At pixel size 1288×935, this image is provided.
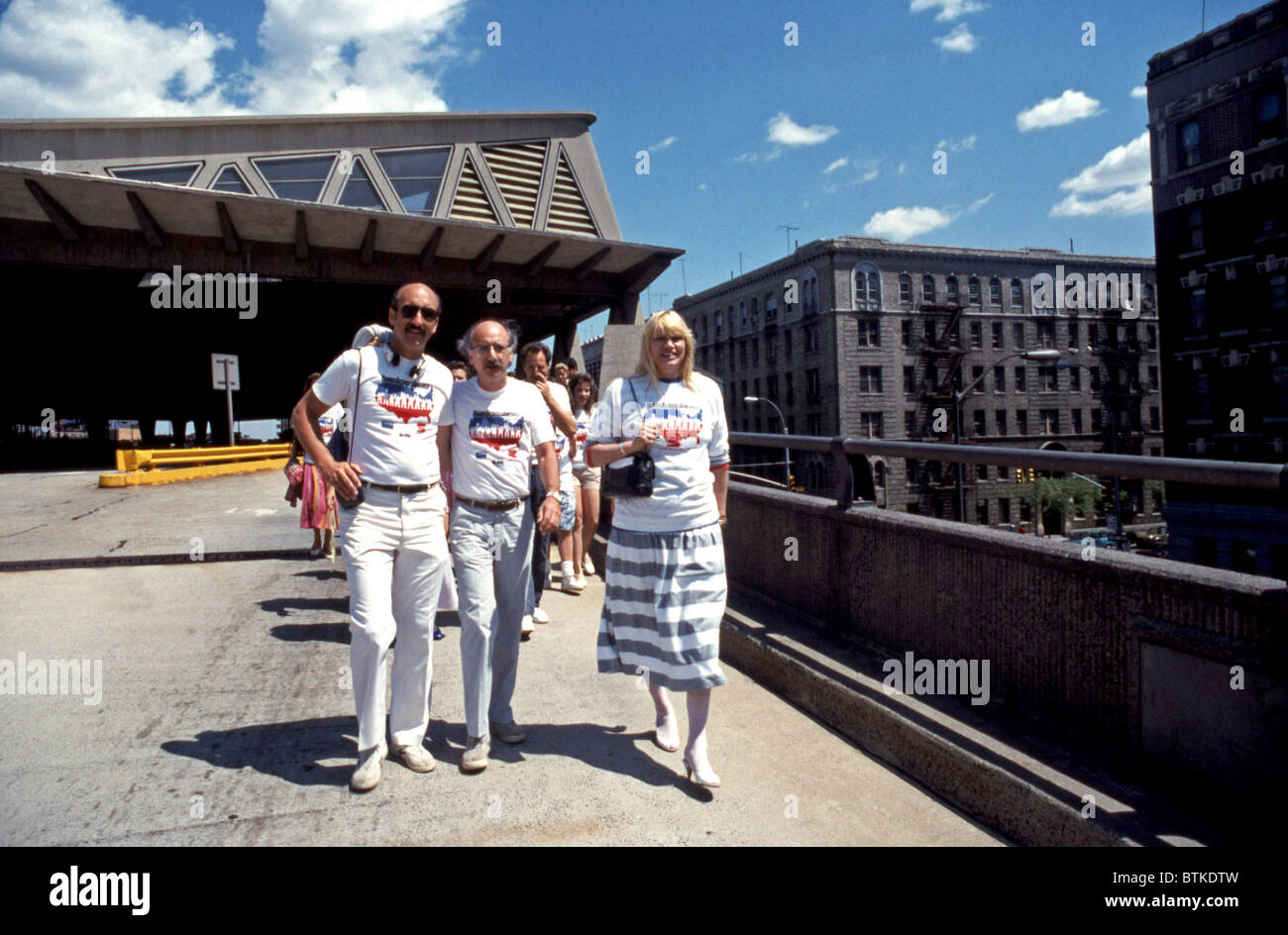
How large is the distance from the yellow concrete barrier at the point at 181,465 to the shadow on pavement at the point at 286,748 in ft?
47.6

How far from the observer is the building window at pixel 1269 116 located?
35.2m

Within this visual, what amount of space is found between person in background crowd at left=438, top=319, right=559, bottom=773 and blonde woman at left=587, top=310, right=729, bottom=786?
432mm

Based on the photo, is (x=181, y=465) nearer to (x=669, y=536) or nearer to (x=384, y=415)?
(x=384, y=415)

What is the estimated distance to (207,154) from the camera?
2116 centimetres

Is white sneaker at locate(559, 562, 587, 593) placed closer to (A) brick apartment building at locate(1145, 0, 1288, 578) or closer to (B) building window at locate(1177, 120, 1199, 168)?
(A) brick apartment building at locate(1145, 0, 1288, 578)

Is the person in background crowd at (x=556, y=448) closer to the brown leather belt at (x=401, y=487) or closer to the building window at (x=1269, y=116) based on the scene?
the brown leather belt at (x=401, y=487)

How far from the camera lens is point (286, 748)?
400cm

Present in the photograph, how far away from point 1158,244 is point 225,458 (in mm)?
41115

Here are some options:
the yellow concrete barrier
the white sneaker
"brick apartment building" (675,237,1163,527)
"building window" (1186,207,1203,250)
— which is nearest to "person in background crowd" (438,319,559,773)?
the white sneaker

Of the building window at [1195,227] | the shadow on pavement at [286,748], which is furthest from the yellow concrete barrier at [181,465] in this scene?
the building window at [1195,227]

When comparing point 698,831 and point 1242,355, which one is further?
point 1242,355

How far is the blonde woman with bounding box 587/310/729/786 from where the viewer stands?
12.0 ft
